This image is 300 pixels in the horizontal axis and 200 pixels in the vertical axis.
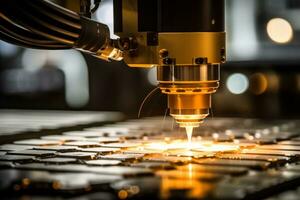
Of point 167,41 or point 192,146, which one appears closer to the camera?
point 167,41

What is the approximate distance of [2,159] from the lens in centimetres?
159

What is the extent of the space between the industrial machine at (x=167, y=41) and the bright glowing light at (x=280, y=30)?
187cm

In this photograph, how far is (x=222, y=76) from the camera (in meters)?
3.48

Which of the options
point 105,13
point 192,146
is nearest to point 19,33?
point 192,146

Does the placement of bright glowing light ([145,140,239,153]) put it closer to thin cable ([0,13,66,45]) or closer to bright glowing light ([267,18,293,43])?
thin cable ([0,13,66,45])

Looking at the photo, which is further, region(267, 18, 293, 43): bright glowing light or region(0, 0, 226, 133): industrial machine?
region(267, 18, 293, 43): bright glowing light

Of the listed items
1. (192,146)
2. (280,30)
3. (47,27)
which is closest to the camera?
(47,27)

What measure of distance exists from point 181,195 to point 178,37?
55cm

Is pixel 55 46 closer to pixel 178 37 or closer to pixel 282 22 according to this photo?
pixel 178 37

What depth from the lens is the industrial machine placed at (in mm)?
1604

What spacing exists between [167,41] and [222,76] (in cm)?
188

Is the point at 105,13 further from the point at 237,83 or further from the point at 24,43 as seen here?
the point at 24,43

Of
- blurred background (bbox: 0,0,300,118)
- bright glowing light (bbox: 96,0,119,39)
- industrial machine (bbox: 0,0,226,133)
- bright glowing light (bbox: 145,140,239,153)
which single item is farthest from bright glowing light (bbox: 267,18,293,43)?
industrial machine (bbox: 0,0,226,133)

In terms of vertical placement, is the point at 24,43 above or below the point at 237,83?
above
